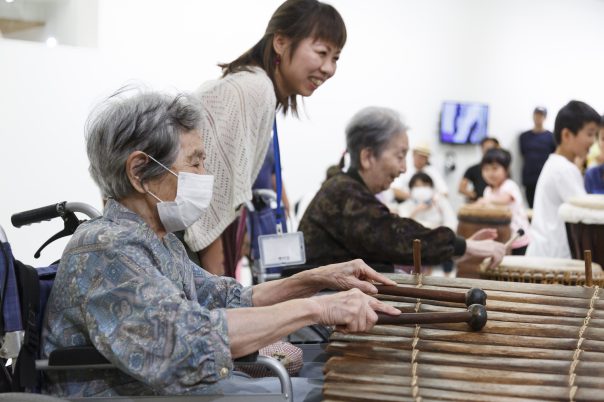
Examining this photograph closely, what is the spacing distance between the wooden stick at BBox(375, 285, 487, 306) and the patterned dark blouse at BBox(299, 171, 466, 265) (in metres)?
1.42

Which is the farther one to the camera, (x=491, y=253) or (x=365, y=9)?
(x=365, y=9)

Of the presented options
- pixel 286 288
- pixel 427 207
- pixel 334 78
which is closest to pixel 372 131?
pixel 286 288

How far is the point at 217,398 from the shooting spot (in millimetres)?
1951

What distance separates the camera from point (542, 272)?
4375mm

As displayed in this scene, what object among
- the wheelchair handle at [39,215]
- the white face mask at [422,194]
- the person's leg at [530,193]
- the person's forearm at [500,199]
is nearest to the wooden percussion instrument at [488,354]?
the wheelchair handle at [39,215]

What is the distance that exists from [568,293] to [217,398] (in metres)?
0.97

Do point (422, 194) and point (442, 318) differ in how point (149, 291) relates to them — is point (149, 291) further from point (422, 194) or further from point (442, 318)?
point (422, 194)

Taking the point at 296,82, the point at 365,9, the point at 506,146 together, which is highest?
the point at 365,9

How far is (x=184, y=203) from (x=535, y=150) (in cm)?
1041

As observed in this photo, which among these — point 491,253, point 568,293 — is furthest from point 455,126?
point 568,293

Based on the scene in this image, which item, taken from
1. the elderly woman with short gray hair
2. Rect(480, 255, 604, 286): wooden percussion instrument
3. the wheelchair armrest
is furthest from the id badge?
the wheelchair armrest

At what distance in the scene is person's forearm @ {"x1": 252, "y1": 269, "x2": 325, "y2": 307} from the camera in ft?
8.30

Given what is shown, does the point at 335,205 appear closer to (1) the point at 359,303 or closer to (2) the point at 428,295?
(2) the point at 428,295

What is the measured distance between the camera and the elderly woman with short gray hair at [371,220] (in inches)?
150
